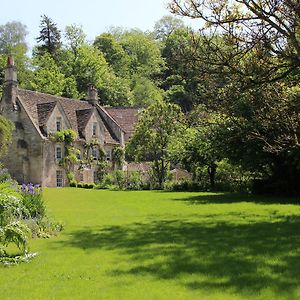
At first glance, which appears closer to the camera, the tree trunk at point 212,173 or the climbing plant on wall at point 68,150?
the tree trunk at point 212,173

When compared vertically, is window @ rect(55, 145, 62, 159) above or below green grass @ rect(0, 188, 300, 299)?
above

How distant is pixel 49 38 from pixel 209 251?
294 feet

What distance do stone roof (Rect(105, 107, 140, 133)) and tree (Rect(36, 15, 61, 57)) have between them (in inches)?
1046

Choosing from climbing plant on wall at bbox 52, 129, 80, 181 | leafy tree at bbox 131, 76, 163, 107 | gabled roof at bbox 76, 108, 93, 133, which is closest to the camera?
climbing plant on wall at bbox 52, 129, 80, 181

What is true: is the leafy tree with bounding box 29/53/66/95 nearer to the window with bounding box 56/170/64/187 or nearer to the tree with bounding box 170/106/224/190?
the window with bounding box 56/170/64/187

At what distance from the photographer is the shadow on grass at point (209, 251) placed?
8570 mm

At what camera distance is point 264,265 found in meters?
9.62

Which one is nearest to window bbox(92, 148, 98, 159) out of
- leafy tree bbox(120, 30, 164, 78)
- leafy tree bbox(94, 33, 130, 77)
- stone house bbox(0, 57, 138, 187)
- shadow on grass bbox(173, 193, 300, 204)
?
stone house bbox(0, 57, 138, 187)

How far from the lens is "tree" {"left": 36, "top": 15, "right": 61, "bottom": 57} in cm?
9344

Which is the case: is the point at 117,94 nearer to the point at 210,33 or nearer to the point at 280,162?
the point at 280,162

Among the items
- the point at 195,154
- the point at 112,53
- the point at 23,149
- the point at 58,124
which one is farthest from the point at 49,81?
the point at 195,154

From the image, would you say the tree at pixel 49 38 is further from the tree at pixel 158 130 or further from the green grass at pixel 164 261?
the green grass at pixel 164 261

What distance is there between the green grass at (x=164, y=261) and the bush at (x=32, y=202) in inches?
44.3

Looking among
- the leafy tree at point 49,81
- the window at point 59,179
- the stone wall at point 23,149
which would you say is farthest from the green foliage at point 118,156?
the leafy tree at point 49,81
